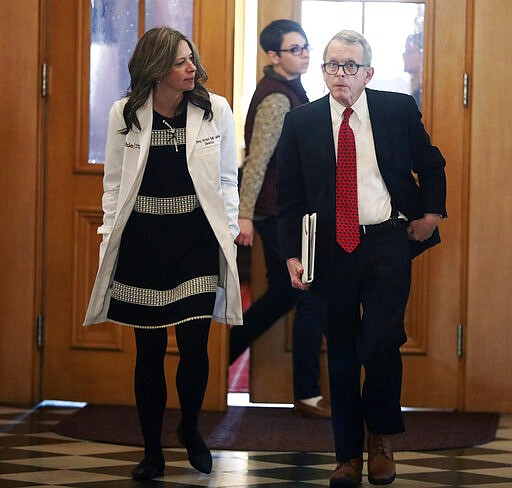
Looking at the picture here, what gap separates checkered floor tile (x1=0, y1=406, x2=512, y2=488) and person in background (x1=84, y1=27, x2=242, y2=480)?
0.54 ft

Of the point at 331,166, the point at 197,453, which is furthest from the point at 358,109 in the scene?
the point at 197,453

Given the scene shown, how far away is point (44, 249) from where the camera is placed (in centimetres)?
515

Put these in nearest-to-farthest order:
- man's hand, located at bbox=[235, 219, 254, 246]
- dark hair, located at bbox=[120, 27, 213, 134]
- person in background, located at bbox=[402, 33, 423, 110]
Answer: dark hair, located at bbox=[120, 27, 213, 134], man's hand, located at bbox=[235, 219, 254, 246], person in background, located at bbox=[402, 33, 423, 110]

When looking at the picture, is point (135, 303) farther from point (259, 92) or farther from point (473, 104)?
point (473, 104)

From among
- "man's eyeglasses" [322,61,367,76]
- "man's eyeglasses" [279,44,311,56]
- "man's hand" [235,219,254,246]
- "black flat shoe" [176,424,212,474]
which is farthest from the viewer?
"man's eyeglasses" [279,44,311,56]

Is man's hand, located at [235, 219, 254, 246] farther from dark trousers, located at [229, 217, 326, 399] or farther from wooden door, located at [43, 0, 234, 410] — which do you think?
wooden door, located at [43, 0, 234, 410]

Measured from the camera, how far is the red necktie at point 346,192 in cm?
356

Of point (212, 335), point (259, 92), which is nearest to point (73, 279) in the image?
point (212, 335)

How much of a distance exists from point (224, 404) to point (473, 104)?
1.63 meters

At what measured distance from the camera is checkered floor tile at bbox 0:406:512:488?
370cm

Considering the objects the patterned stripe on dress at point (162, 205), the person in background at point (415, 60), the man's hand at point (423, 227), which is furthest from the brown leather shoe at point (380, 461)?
the person in background at point (415, 60)

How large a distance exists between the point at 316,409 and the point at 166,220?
60.3 inches

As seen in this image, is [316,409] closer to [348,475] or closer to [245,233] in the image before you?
[245,233]

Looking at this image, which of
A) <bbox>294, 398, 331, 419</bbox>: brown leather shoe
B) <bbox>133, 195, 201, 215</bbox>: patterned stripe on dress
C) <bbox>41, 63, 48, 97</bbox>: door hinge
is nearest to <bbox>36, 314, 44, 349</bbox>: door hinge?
<bbox>41, 63, 48, 97</bbox>: door hinge
